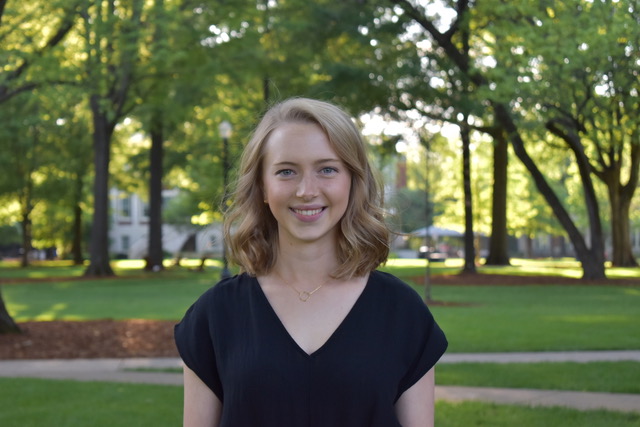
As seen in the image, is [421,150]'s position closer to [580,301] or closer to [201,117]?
[201,117]

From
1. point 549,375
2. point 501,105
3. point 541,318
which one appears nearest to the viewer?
point 549,375

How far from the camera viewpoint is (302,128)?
260 cm

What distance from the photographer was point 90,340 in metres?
13.8

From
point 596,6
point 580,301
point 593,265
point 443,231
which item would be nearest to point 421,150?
point 593,265

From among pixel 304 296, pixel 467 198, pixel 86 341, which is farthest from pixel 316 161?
pixel 467 198

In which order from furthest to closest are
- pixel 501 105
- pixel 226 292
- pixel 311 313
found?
pixel 501 105 < pixel 226 292 < pixel 311 313

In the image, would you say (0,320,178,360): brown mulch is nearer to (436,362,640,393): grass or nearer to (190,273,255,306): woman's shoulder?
(436,362,640,393): grass

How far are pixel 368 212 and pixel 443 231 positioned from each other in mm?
57053

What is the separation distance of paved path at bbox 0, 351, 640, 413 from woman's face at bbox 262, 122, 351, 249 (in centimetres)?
636

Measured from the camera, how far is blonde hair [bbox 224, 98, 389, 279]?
2.59 meters

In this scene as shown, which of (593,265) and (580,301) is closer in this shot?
(580,301)

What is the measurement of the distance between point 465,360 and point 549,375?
148 centimetres

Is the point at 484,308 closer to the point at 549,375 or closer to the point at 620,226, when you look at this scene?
the point at 549,375

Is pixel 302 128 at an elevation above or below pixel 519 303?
above
